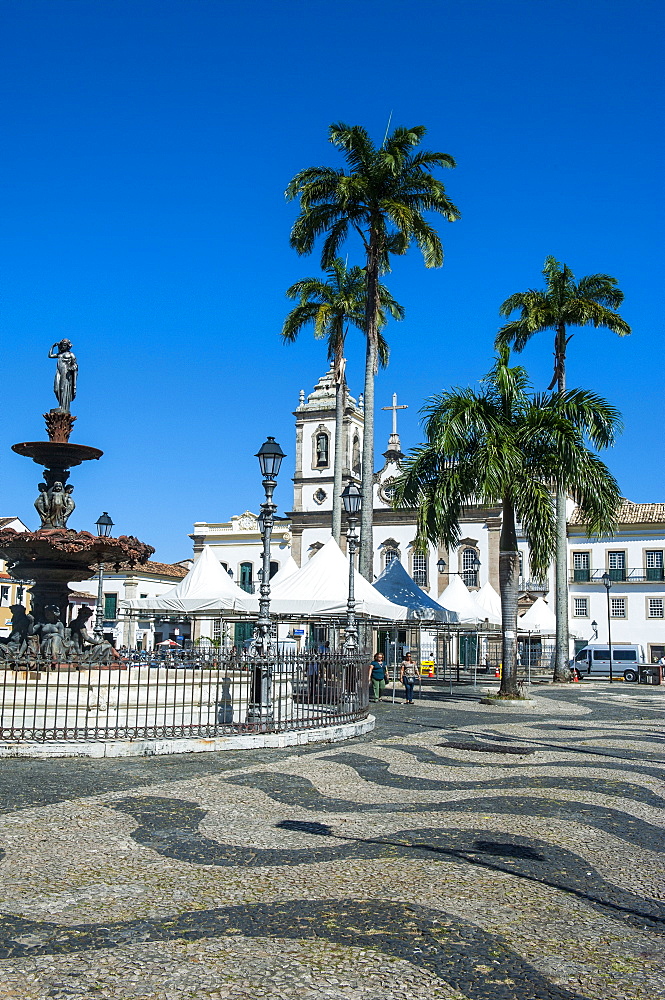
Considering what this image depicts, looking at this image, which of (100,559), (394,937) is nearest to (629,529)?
(100,559)

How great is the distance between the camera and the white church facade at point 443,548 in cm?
5100

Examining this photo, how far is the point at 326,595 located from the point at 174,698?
926cm

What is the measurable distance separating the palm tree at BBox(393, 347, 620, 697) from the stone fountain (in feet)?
28.2

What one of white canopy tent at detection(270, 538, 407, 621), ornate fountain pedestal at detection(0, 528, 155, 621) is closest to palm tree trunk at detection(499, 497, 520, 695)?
white canopy tent at detection(270, 538, 407, 621)

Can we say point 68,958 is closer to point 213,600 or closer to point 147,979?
point 147,979

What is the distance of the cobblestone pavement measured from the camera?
426 centimetres

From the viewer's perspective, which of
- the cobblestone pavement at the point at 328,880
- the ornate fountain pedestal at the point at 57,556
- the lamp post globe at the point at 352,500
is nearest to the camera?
the cobblestone pavement at the point at 328,880

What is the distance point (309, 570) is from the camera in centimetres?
2262

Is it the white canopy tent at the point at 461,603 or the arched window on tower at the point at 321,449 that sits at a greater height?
the arched window on tower at the point at 321,449

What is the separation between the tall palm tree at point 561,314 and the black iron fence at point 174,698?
20.2 m

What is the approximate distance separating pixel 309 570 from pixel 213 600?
309cm

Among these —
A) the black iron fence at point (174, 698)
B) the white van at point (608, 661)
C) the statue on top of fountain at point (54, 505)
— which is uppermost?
the statue on top of fountain at point (54, 505)

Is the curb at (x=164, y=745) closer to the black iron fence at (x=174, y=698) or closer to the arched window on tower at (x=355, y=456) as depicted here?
the black iron fence at (x=174, y=698)

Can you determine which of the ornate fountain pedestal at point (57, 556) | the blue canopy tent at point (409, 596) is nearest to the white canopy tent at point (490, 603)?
the blue canopy tent at point (409, 596)
